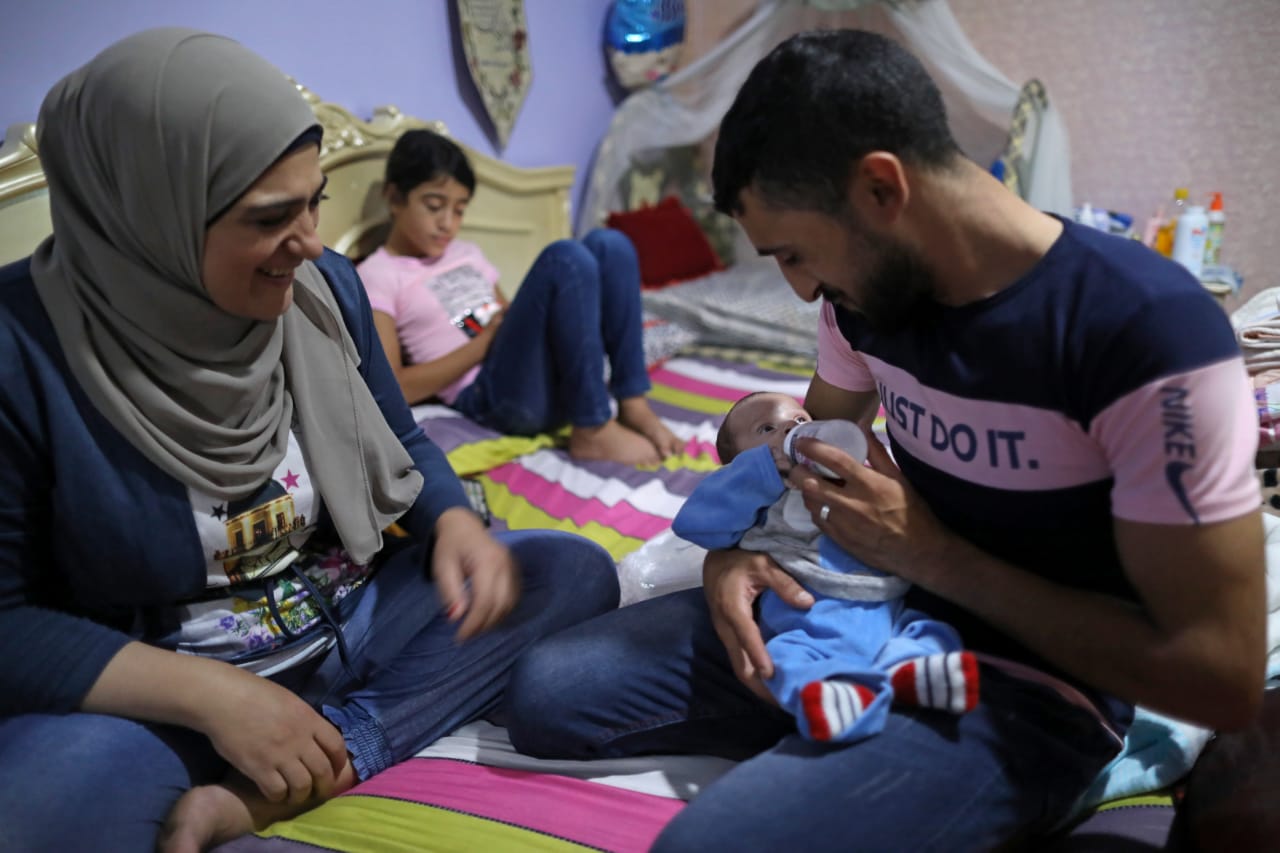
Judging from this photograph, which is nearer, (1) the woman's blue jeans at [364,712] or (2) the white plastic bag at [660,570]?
(1) the woman's blue jeans at [364,712]

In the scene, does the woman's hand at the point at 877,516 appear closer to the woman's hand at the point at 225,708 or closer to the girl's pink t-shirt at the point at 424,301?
the woman's hand at the point at 225,708

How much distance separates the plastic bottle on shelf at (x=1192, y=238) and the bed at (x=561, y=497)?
115 cm

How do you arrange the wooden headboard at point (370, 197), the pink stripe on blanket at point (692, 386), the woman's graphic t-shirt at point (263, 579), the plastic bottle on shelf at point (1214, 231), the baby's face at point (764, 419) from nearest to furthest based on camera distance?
1. the woman's graphic t-shirt at point (263, 579)
2. the baby's face at point (764, 419)
3. the wooden headboard at point (370, 197)
4. the pink stripe on blanket at point (692, 386)
5. the plastic bottle on shelf at point (1214, 231)

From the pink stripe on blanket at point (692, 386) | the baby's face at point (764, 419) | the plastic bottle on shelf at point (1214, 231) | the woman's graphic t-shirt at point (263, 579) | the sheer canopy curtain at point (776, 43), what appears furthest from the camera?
the sheer canopy curtain at point (776, 43)

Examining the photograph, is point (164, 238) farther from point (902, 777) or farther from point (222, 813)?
point (902, 777)

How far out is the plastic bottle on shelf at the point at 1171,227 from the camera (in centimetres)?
288

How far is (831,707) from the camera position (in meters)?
0.90

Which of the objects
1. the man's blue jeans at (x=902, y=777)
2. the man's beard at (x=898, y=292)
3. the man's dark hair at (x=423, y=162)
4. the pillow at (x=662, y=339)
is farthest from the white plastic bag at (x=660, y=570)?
the pillow at (x=662, y=339)

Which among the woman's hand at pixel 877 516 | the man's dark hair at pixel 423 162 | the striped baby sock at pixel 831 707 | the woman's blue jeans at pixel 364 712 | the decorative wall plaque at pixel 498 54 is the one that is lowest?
the woman's blue jeans at pixel 364 712

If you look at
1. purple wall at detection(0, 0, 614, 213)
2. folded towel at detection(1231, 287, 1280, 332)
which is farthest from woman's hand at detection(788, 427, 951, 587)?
purple wall at detection(0, 0, 614, 213)

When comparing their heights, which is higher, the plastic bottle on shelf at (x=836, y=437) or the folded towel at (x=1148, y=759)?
the plastic bottle on shelf at (x=836, y=437)

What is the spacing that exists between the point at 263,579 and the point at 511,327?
1.21 metres

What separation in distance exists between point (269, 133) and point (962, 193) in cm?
76

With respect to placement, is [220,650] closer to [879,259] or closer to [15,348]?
[15,348]
